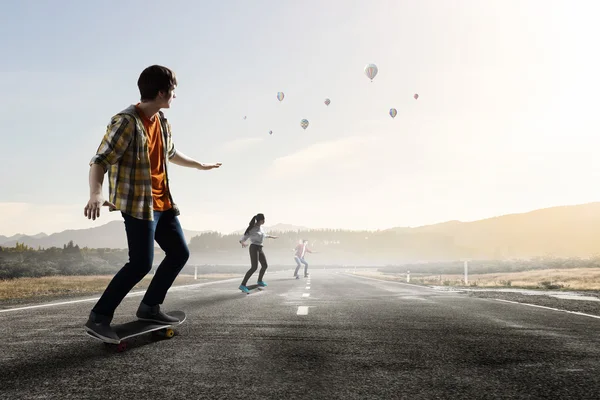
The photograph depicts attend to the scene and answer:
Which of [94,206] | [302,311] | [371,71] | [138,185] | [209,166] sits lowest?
[302,311]

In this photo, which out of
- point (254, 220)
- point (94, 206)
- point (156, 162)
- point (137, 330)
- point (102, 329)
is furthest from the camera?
point (254, 220)

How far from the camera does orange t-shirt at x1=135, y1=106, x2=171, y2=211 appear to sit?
4.33 m

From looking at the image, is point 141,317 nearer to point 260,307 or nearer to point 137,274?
point 137,274

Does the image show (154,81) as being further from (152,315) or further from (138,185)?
(152,315)

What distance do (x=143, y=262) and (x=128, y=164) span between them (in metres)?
0.77

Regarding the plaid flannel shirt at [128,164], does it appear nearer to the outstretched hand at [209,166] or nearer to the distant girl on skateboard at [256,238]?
the outstretched hand at [209,166]

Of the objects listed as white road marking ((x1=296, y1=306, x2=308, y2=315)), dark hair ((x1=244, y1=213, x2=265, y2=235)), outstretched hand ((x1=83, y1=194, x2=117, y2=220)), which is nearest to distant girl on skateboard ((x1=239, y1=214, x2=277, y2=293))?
dark hair ((x1=244, y1=213, x2=265, y2=235))

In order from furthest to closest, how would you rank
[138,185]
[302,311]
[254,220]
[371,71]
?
[371,71], [254,220], [302,311], [138,185]

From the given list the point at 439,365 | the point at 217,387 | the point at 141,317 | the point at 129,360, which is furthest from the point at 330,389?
the point at 141,317

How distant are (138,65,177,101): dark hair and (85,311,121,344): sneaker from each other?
1759mm

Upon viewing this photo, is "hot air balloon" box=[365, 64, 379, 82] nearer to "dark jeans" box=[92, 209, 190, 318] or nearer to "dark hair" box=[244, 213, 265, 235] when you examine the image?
"dark hair" box=[244, 213, 265, 235]

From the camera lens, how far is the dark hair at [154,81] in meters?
4.24

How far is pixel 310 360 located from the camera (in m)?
3.75

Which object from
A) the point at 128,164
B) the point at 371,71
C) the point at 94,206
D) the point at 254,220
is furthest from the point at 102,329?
the point at 371,71
